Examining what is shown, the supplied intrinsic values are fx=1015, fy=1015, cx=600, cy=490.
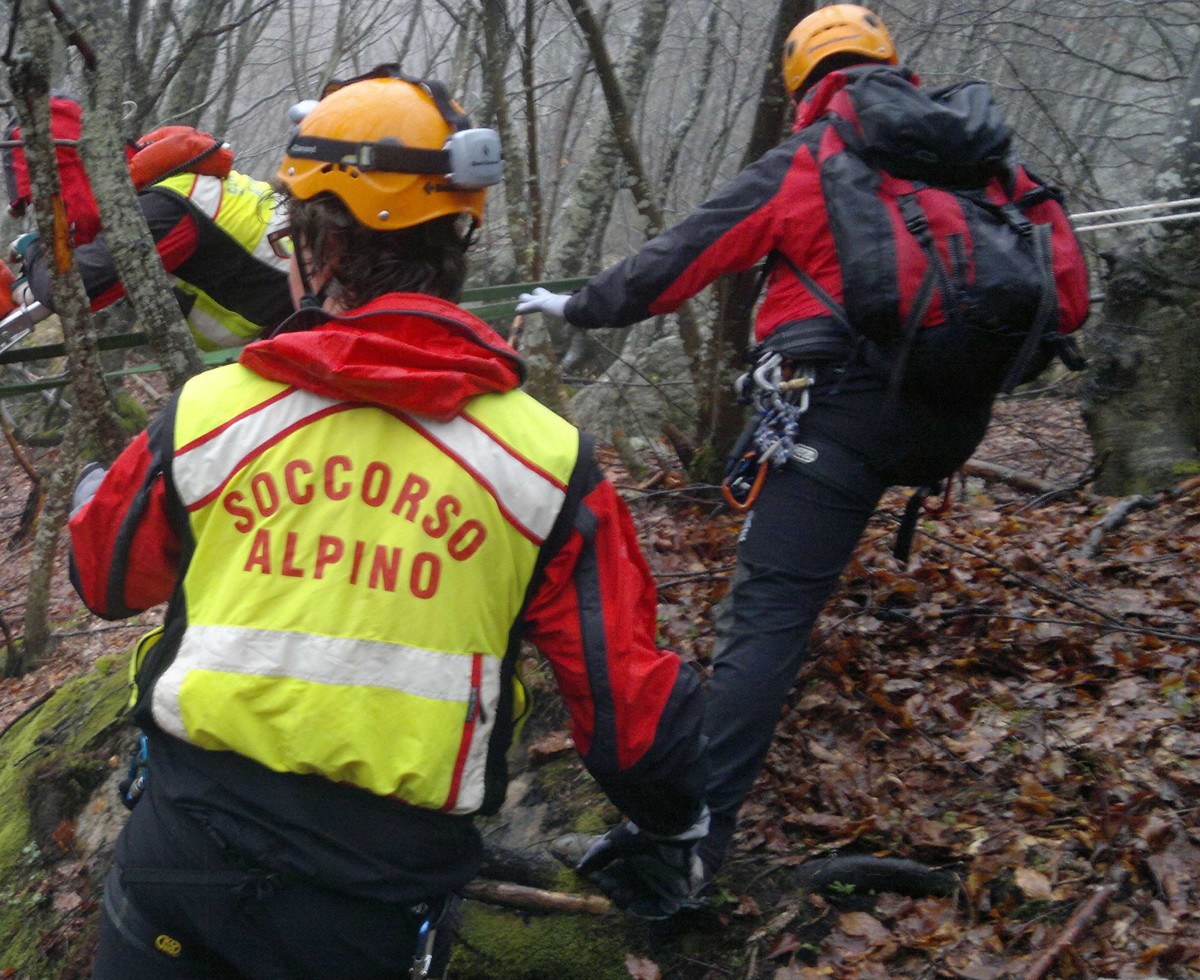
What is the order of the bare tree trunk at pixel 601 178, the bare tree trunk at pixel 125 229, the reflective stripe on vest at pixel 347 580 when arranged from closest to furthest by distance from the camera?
the reflective stripe on vest at pixel 347 580
the bare tree trunk at pixel 125 229
the bare tree trunk at pixel 601 178

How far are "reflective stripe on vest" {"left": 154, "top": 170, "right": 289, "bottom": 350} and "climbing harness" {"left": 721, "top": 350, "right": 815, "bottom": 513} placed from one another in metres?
2.41

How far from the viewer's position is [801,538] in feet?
10.2

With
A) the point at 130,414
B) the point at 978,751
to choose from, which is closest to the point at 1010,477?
the point at 978,751

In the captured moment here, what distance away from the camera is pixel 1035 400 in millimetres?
9305

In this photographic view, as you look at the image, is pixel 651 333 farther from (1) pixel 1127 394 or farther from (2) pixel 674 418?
(1) pixel 1127 394

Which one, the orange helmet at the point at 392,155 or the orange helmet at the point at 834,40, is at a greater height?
the orange helmet at the point at 834,40

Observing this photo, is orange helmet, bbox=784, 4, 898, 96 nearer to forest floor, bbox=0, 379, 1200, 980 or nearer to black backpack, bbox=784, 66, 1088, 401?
black backpack, bbox=784, 66, 1088, 401

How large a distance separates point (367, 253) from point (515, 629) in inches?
32.1

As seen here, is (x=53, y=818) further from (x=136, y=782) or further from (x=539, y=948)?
(x=136, y=782)

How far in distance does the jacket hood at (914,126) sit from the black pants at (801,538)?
2.08 feet

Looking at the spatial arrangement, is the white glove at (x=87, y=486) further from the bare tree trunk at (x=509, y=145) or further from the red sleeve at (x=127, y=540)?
the bare tree trunk at (x=509, y=145)

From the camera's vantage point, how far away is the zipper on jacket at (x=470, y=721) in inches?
73.0

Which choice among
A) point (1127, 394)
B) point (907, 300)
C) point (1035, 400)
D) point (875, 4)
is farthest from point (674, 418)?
point (875, 4)

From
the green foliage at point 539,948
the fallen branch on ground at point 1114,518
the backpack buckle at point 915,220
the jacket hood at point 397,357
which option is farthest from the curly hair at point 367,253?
the fallen branch on ground at point 1114,518
